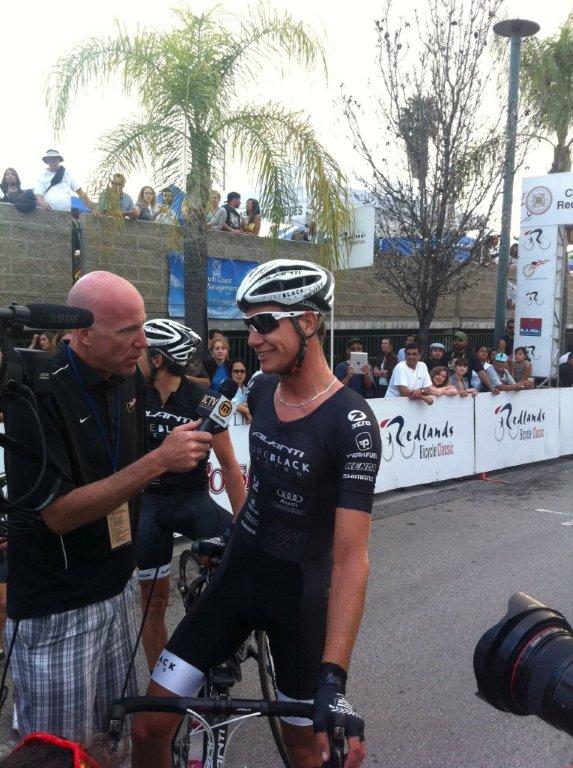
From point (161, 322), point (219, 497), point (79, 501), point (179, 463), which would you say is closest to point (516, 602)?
point (179, 463)

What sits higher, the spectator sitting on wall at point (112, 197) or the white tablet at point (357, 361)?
the spectator sitting on wall at point (112, 197)

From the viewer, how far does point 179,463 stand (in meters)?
2.09

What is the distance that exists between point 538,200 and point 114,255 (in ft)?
26.6

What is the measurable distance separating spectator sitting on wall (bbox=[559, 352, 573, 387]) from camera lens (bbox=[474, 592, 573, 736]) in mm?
13777

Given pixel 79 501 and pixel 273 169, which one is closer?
pixel 79 501

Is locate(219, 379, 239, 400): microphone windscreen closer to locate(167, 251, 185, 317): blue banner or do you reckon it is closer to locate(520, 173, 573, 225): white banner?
locate(167, 251, 185, 317): blue banner

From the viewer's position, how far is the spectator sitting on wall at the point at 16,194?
9.52 m

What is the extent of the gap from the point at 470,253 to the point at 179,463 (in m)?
11.8

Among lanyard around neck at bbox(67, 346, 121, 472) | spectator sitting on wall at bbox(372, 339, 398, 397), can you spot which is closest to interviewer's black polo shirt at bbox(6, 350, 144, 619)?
lanyard around neck at bbox(67, 346, 121, 472)

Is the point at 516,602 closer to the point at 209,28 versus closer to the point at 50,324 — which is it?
the point at 50,324

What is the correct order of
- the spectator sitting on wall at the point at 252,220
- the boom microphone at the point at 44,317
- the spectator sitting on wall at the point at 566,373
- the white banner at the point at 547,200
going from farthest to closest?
the spectator sitting on wall at the point at 566,373
the white banner at the point at 547,200
the spectator sitting on wall at the point at 252,220
the boom microphone at the point at 44,317

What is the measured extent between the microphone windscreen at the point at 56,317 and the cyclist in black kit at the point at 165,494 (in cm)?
198

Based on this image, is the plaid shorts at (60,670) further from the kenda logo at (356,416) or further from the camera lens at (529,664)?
the camera lens at (529,664)

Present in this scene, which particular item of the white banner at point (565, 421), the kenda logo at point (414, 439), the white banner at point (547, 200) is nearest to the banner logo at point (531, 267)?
the white banner at point (547, 200)
